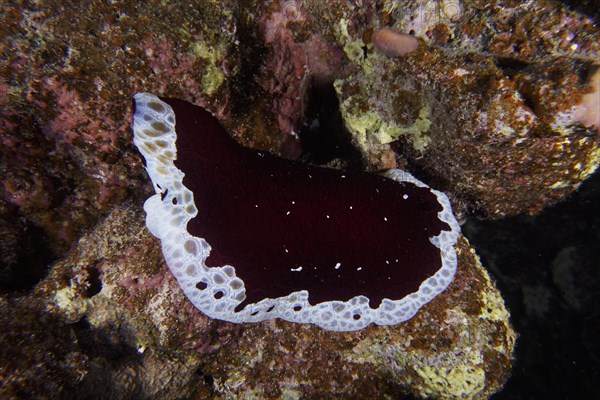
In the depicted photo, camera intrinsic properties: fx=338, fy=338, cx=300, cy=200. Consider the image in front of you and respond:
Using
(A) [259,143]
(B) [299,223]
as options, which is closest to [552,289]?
(B) [299,223]

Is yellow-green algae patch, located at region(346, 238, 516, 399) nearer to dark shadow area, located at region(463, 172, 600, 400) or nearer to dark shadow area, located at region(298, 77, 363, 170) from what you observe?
dark shadow area, located at region(298, 77, 363, 170)

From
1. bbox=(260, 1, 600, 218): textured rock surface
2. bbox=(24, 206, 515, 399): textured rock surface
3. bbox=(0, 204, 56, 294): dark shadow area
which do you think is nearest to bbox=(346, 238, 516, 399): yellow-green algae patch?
bbox=(24, 206, 515, 399): textured rock surface

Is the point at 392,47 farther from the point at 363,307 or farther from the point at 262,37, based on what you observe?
the point at 363,307

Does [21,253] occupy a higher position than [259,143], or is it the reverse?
[259,143]

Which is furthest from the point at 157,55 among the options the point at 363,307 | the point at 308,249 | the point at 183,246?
the point at 363,307

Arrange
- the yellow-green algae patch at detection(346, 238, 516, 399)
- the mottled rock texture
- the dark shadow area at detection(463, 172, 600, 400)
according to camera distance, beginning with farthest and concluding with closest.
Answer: the dark shadow area at detection(463, 172, 600, 400), the yellow-green algae patch at detection(346, 238, 516, 399), the mottled rock texture

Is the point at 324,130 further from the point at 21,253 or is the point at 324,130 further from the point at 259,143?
the point at 21,253
